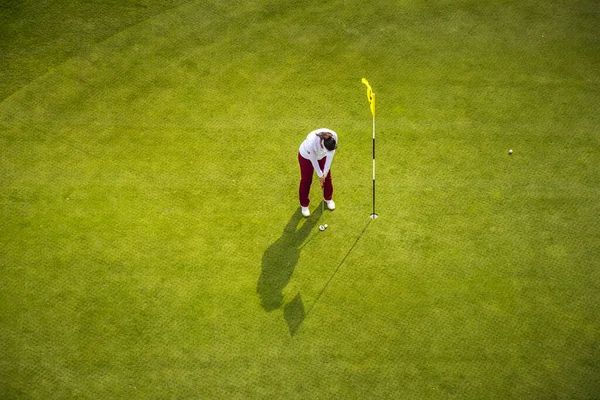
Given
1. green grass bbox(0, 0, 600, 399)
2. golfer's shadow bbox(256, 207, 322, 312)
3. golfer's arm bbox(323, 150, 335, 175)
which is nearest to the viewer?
green grass bbox(0, 0, 600, 399)

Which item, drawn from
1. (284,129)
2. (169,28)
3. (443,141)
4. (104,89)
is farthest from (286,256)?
(169,28)

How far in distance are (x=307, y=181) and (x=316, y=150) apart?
22.9 inches

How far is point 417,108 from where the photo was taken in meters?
A: 7.95

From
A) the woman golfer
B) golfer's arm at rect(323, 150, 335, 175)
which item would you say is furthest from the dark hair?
golfer's arm at rect(323, 150, 335, 175)

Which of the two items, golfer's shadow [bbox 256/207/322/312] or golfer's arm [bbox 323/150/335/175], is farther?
golfer's shadow [bbox 256/207/322/312]

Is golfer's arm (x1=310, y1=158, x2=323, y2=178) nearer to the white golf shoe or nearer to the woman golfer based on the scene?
the woman golfer

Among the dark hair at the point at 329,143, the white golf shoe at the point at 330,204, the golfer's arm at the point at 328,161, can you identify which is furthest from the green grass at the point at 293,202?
the dark hair at the point at 329,143

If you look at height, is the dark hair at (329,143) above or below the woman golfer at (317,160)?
above

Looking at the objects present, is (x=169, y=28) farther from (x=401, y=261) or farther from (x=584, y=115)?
(x=584, y=115)

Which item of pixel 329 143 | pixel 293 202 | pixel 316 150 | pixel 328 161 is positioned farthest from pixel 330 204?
pixel 329 143

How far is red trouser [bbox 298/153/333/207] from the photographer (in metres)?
6.42

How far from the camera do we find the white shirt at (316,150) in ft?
19.9

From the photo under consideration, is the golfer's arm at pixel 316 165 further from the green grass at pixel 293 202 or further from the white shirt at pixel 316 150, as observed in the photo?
the green grass at pixel 293 202

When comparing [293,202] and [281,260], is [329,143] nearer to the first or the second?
[293,202]
